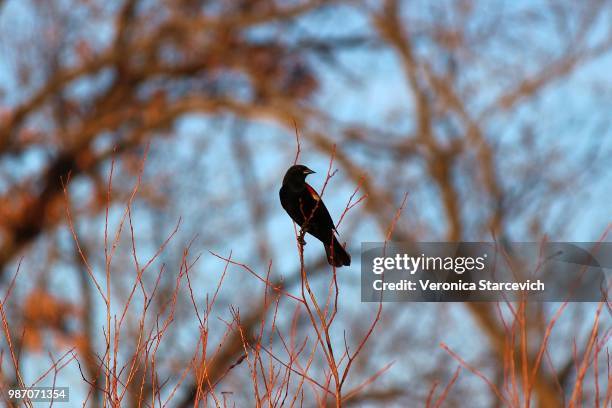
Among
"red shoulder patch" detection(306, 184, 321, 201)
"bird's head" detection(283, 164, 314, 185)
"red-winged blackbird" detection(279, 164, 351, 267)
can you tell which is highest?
"bird's head" detection(283, 164, 314, 185)

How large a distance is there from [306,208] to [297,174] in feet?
0.54

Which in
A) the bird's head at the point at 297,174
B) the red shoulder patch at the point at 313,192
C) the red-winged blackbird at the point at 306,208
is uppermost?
the bird's head at the point at 297,174

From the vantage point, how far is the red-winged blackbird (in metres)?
3.09

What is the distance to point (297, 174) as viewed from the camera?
3.34m

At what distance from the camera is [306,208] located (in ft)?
10.7

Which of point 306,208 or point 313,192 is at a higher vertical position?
point 313,192

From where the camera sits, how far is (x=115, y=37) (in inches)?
543

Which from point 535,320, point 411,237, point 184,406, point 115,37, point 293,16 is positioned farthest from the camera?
point 115,37

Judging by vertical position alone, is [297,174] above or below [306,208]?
above

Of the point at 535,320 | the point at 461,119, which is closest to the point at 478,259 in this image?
the point at 535,320

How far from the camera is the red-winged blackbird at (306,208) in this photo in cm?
309

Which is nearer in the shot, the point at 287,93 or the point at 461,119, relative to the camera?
the point at 461,119

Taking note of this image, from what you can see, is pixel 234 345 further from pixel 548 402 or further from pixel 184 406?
pixel 548 402

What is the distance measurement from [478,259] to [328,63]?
830cm
